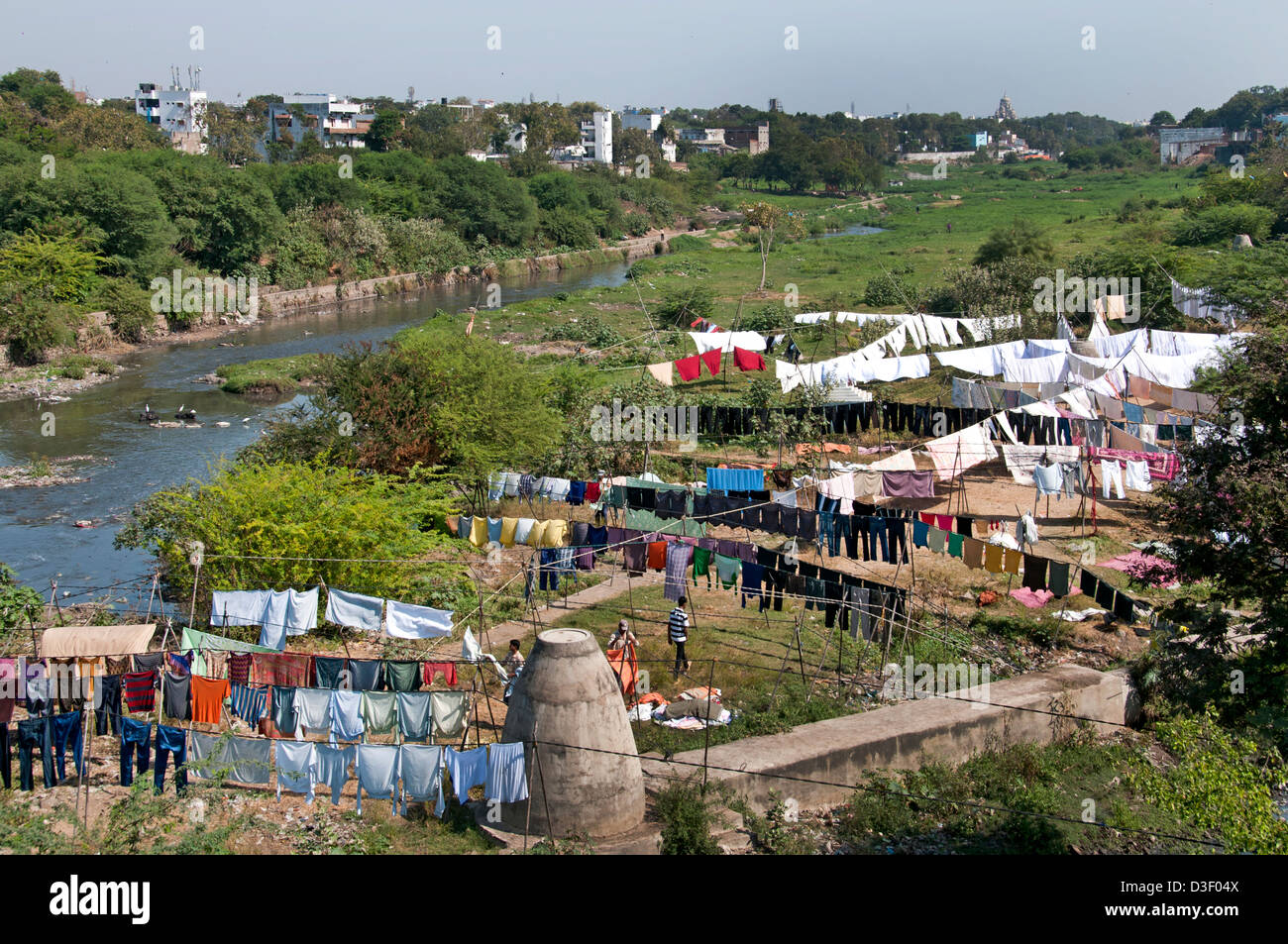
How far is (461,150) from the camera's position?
81.7 metres

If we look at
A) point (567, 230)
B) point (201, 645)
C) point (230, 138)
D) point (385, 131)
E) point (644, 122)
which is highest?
point (644, 122)

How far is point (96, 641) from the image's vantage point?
12414mm

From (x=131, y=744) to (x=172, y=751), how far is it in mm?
388

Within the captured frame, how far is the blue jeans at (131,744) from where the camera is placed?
1076cm

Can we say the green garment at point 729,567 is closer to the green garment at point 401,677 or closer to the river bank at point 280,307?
the green garment at point 401,677

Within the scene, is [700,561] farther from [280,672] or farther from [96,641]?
[96,641]

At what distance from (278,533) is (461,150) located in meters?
70.8

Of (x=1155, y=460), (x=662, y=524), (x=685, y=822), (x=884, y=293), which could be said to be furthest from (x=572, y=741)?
(x=884, y=293)

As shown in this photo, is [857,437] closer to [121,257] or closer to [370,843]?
[370,843]

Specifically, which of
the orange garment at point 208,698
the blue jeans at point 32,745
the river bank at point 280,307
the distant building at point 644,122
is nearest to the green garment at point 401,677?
the orange garment at point 208,698

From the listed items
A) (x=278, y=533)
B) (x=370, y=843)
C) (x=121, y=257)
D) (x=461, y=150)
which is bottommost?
(x=370, y=843)

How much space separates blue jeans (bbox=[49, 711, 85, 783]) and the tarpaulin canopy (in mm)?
1404
